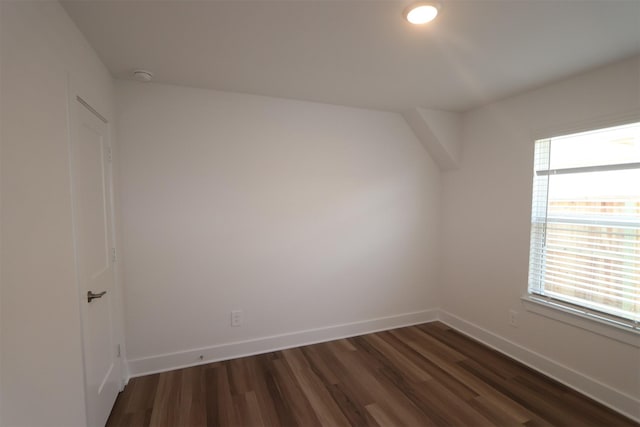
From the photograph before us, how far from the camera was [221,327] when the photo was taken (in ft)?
8.73

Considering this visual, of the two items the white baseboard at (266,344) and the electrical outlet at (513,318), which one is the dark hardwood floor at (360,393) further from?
the electrical outlet at (513,318)

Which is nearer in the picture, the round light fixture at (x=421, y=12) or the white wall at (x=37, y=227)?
the white wall at (x=37, y=227)

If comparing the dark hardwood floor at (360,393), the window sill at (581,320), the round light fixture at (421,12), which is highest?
the round light fixture at (421,12)

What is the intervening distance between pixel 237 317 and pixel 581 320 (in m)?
2.85

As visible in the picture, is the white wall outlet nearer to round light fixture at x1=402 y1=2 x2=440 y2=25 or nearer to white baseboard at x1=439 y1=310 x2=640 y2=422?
white baseboard at x1=439 y1=310 x2=640 y2=422

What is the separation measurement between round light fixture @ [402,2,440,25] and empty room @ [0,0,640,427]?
1cm

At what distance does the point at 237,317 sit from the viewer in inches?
106

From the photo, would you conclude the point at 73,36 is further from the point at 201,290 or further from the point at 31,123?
the point at 201,290

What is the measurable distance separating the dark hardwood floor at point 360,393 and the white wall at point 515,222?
Answer: 0.27 m

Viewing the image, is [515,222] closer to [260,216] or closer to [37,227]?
[260,216]

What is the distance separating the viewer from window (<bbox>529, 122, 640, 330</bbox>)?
2016 millimetres

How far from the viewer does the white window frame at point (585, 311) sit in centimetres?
199

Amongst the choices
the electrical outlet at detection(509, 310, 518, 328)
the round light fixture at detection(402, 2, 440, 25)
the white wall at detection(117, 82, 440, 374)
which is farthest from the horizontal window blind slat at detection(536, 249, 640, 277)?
the round light fixture at detection(402, 2, 440, 25)

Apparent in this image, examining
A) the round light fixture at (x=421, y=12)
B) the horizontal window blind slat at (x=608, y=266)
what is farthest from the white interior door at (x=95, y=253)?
the horizontal window blind slat at (x=608, y=266)
